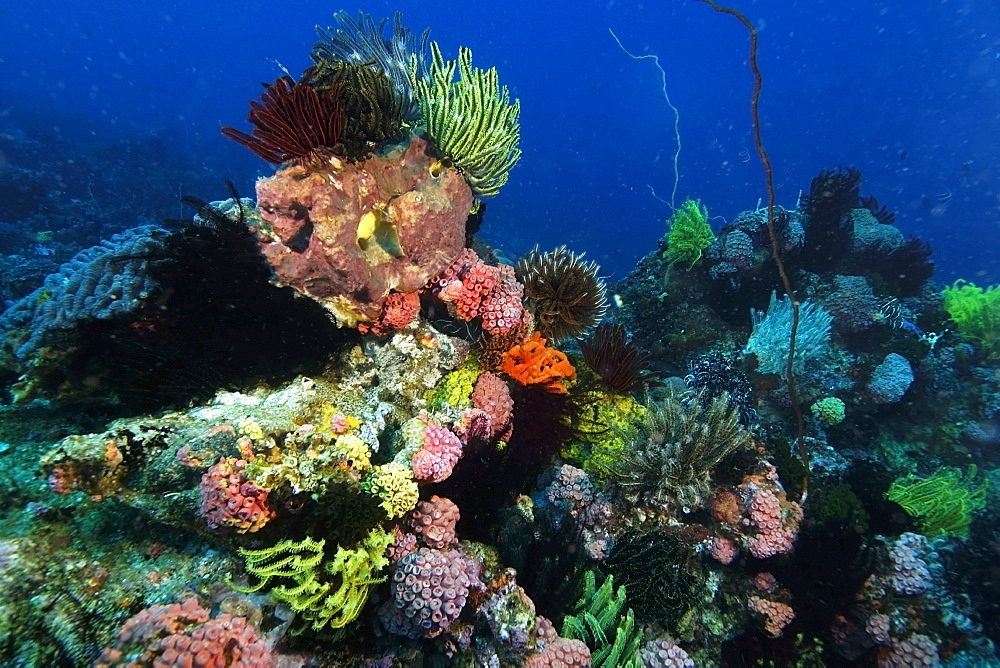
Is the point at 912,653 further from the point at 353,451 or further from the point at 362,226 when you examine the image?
the point at 362,226

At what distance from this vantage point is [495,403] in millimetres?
4598

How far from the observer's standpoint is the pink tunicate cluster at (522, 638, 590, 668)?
3174 millimetres

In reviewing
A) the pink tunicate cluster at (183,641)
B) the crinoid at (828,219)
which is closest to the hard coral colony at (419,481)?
the pink tunicate cluster at (183,641)

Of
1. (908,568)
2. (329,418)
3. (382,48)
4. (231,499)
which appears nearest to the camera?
(231,499)

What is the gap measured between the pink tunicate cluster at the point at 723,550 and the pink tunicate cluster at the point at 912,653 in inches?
59.2

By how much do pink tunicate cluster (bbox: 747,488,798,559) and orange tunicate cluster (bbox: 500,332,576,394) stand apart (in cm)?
233

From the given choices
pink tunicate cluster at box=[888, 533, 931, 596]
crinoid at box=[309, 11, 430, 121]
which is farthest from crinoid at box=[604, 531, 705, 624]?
crinoid at box=[309, 11, 430, 121]

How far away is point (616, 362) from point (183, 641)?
182 inches

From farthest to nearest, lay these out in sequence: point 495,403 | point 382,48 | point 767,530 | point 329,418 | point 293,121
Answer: point 495,403, point 767,530, point 382,48, point 329,418, point 293,121

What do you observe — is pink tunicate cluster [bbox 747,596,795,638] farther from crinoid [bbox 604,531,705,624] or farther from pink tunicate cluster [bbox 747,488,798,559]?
→ crinoid [bbox 604,531,705,624]

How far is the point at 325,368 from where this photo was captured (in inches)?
177

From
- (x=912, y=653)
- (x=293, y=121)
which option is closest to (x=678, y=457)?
(x=912, y=653)

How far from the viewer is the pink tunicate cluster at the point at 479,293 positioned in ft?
15.2

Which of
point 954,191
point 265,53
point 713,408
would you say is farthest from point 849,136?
point 265,53
